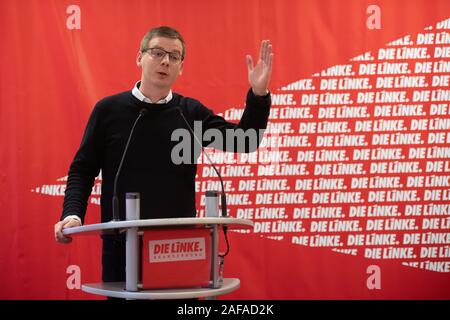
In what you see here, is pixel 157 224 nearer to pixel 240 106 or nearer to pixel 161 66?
pixel 161 66

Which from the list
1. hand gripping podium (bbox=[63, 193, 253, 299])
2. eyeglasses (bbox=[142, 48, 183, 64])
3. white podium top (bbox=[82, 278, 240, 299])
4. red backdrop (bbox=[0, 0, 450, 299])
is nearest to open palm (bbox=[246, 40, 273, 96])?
eyeglasses (bbox=[142, 48, 183, 64])

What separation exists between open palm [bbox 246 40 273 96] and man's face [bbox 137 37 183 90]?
29cm

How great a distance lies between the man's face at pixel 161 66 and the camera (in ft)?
7.31

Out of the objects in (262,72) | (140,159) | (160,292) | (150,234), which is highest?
(262,72)

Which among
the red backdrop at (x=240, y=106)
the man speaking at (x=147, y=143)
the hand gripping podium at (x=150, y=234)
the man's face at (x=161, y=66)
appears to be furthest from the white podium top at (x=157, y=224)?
the red backdrop at (x=240, y=106)

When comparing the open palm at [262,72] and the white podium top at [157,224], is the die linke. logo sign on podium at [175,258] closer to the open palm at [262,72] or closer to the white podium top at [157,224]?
the white podium top at [157,224]

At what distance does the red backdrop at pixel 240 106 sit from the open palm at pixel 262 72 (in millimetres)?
1678

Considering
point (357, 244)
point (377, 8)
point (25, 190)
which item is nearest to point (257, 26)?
point (377, 8)

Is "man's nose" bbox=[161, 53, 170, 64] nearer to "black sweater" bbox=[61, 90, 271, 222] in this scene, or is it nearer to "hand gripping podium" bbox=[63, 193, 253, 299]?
"black sweater" bbox=[61, 90, 271, 222]

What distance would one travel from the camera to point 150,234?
1.68m

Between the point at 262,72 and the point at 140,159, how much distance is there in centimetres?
53

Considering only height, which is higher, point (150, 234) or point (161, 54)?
point (161, 54)

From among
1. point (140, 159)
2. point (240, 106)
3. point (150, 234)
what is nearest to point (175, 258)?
point (150, 234)
